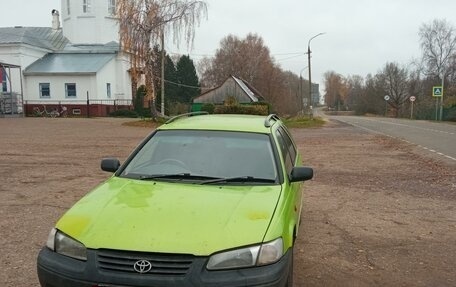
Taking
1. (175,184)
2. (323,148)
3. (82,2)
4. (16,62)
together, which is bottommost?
(323,148)

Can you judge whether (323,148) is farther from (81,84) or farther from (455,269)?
(81,84)

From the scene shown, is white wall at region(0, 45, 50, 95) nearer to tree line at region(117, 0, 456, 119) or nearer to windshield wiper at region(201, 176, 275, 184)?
tree line at region(117, 0, 456, 119)

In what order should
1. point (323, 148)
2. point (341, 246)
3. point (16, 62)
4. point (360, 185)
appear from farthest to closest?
point (16, 62) → point (323, 148) → point (360, 185) → point (341, 246)

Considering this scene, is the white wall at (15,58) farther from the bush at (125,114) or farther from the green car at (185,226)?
the green car at (185,226)

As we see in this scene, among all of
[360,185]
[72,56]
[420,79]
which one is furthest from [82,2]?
[420,79]

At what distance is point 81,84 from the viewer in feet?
149

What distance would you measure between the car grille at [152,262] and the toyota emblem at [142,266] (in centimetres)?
1

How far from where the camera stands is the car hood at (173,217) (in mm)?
3184

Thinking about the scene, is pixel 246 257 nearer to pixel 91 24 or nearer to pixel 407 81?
pixel 91 24

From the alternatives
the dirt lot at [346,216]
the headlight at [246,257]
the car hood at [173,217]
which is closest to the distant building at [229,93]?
the dirt lot at [346,216]

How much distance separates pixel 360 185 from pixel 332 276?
549 centimetres

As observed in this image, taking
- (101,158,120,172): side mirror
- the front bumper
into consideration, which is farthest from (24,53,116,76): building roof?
the front bumper

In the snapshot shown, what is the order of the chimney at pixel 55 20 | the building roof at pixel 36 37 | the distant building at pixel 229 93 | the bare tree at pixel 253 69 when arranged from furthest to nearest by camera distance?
the bare tree at pixel 253 69, the chimney at pixel 55 20, the distant building at pixel 229 93, the building roof at pixel 36 37

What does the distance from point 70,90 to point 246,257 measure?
4576 cm
